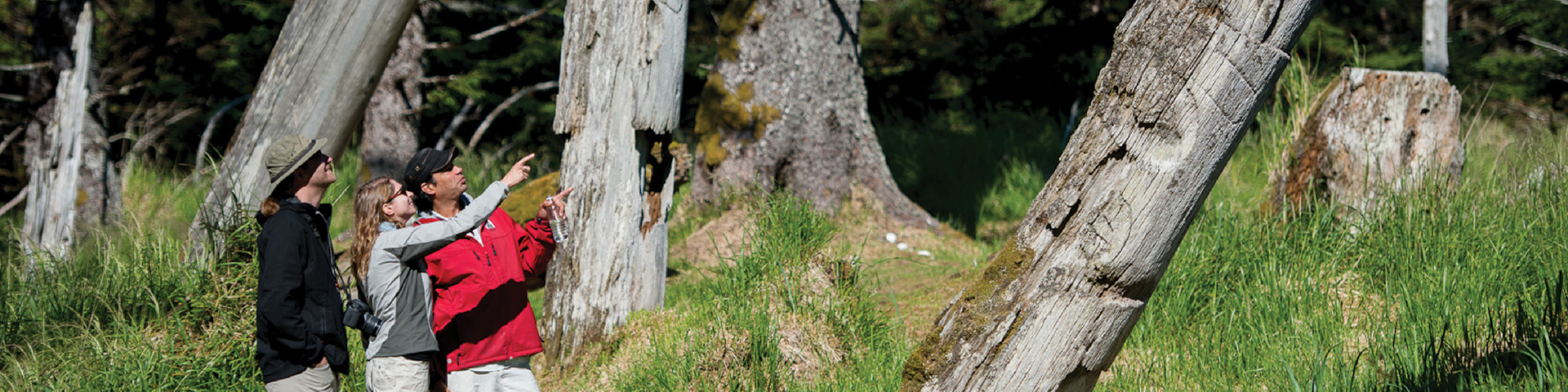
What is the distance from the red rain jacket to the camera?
3674 millimetres

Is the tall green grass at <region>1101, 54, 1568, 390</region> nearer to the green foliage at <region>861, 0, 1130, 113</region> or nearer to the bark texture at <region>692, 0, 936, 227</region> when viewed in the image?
Result: the bark texture at <region>692, 0, 936, 227</region>

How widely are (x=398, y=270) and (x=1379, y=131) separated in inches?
220

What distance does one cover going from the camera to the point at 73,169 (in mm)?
6500

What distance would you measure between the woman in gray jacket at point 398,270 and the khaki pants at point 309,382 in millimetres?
146

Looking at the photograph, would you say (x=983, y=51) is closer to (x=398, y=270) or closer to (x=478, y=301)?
(x=478, y=301)

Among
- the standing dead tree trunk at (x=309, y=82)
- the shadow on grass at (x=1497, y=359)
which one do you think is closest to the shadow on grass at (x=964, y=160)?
the shadow on grass at (x=1497, y=359)

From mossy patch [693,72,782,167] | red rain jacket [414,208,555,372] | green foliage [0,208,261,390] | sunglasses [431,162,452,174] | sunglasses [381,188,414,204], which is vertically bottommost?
green foliage [0,208,261,390]

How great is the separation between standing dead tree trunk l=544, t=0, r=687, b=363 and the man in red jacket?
1001 millimetres

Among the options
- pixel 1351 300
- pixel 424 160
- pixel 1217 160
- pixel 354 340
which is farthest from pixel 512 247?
pixel 1351 300

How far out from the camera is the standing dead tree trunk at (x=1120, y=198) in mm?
2305

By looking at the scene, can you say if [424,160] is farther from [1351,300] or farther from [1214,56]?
[1351,300]

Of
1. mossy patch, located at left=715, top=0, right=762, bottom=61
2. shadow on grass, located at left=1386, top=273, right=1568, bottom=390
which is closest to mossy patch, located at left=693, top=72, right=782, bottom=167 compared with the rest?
mossy patch, located at left=715, top=0, right=762, bottom=61

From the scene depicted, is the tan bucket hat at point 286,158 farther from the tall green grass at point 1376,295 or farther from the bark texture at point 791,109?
the bark texture at point 791,109

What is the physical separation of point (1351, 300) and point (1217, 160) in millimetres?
2796
